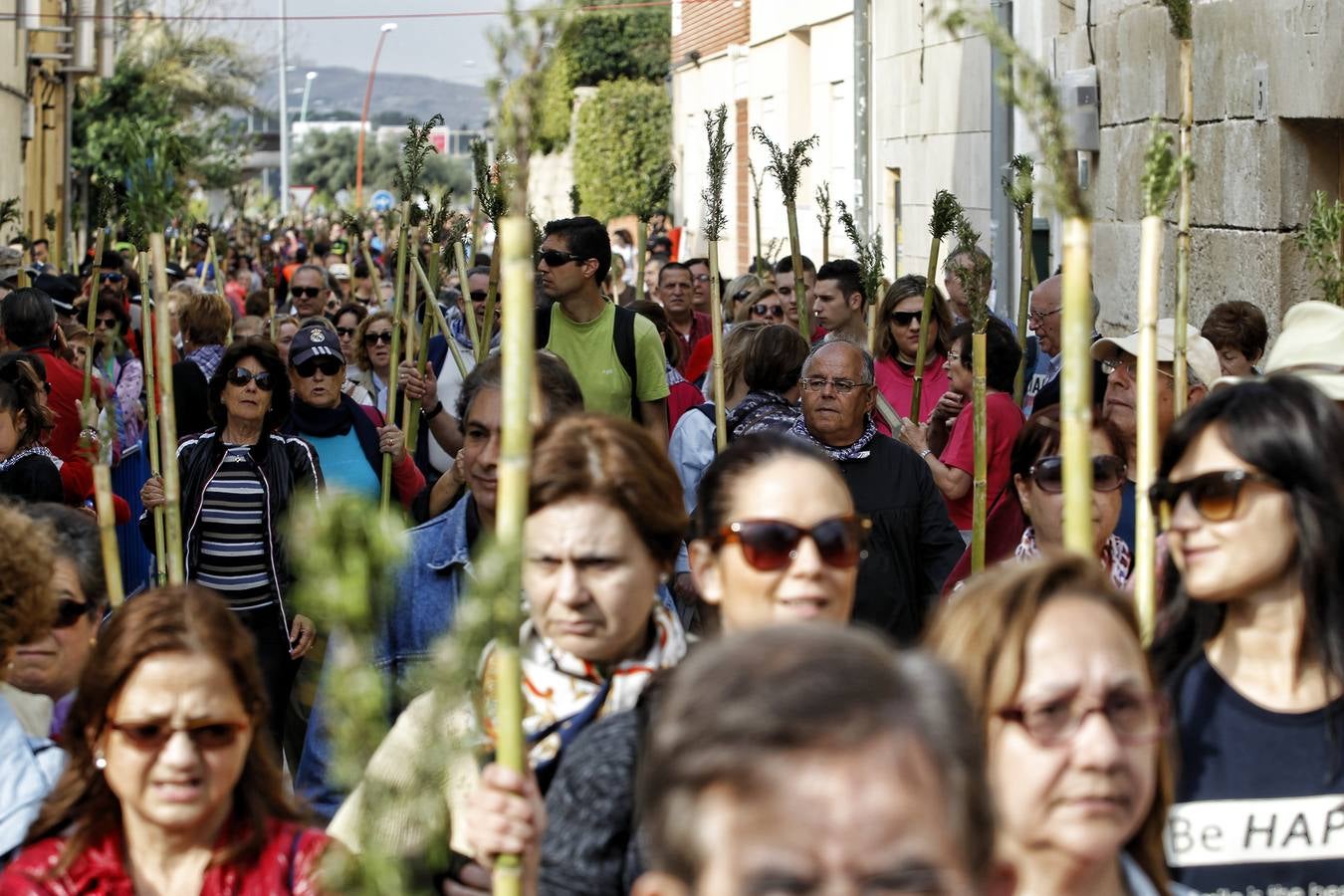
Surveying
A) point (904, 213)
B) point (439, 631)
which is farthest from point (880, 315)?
point (904, 213)

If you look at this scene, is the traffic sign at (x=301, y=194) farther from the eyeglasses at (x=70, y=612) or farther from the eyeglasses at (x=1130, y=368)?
the eyeglasses at (x=70, y=612)

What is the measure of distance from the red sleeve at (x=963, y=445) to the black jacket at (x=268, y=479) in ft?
6.06

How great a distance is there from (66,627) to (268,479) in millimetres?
2097


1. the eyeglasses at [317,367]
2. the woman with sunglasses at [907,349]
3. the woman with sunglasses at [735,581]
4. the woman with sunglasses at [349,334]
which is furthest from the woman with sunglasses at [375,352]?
the woman with sunglasses at [735,581]

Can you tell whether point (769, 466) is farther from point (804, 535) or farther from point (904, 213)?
point (904, 213)

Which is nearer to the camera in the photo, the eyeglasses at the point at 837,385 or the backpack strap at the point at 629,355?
the eyeglasses at the point at 837,385

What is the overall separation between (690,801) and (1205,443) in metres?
1.56

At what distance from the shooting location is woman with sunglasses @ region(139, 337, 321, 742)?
19.3 feet

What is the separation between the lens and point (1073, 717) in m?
2.28

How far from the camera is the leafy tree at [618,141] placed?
132 feet

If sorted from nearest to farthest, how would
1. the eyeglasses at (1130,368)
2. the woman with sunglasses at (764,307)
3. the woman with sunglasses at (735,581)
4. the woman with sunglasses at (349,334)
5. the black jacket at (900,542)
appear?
1. the woman with sunglasses at (735,581)
2. the eyeglasses at (1130,368)
3. the black jacket at (900,542)
4. the woman with sunglasses at (349,334)
5. the woman with sunglasses at (764,307)

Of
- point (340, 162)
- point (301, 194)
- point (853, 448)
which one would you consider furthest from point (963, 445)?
point (340, 162)

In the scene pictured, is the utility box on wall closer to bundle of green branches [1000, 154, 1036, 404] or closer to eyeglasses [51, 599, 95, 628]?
bundle of green branches [1000, 154, 1036, 404]

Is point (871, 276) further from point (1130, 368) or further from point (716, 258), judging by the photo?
point (1130, 368)
